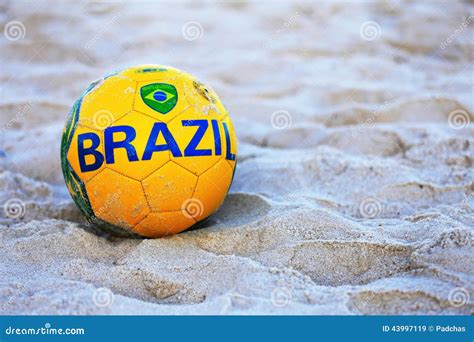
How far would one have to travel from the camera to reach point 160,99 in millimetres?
2350

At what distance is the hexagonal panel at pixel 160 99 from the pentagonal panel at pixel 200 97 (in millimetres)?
33

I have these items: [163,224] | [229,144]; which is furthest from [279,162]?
[163,224]

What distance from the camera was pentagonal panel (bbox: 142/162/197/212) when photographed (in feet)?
7.50

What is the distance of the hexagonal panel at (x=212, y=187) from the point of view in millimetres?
2367

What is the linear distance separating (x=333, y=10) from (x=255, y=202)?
343cm

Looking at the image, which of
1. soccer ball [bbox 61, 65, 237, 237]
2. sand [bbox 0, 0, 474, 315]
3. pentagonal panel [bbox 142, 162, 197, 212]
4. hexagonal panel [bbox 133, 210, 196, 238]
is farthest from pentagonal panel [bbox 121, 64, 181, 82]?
sand [bbox 0, 0, 474, 315]

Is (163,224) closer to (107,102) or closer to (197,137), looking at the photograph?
(197,137)

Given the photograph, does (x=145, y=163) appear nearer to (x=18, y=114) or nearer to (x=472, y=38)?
(x=18, y=114)

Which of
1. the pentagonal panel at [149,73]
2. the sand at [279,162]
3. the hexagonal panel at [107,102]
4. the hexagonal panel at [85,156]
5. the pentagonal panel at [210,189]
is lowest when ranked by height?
the sand at [279,162]

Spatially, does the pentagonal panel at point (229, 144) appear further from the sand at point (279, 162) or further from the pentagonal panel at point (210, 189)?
the sand at point (279, 162)

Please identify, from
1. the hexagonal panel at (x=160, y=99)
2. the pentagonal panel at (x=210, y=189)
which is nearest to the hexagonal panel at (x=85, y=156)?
the hexagonal panel at (x=160, y=99)

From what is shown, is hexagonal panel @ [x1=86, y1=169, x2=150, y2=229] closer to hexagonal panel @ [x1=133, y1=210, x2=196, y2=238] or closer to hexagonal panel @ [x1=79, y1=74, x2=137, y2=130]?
hexagonal panel @ [x1=133, y1=210, x2=196, y2=238]

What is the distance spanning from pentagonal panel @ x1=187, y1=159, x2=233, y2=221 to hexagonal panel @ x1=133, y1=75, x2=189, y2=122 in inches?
11.3
